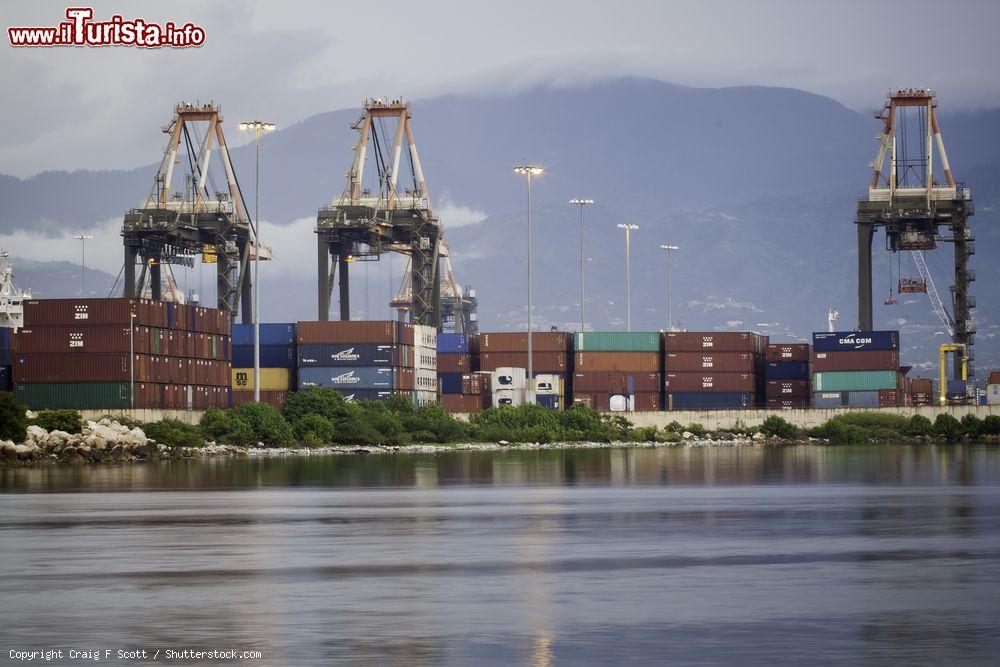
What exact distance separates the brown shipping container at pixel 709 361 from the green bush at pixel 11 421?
69615 mm

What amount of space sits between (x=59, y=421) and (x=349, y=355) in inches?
1628

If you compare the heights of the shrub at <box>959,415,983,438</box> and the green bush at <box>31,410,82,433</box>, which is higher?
the green bush at <box>31,410,82,433</box>

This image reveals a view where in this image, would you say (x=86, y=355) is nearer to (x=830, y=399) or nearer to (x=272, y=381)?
(x=272, y=381)

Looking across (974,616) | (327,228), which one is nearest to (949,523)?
(974,616)

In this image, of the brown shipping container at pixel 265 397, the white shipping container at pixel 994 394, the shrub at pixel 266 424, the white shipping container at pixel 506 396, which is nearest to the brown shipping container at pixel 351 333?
the brown shipping container at pixel 265 397

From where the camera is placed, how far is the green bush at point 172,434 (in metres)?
78.9

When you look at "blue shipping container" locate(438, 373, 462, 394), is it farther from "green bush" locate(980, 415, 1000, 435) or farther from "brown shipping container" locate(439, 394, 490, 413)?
"green bush" locate(980, 415, 1000, 435)

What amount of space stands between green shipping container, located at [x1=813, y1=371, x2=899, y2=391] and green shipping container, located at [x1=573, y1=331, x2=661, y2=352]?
46.7 feet

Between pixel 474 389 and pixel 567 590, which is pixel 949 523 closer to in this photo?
pixel 567 590

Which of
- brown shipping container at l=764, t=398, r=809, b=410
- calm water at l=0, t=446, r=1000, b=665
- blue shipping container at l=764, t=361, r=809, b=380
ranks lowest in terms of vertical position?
calm water at l=0, t=446, r=1000, b=665

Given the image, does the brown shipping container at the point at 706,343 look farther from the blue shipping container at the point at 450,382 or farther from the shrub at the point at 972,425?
the shrub at the point at 972,425

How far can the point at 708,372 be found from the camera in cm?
13038

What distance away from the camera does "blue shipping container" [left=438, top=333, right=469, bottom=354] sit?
134000mm

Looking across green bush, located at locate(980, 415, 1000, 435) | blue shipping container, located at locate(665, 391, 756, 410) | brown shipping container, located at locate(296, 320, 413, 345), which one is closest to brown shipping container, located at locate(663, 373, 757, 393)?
blue shipping container, located at locate(665, 391, 756, 410)
